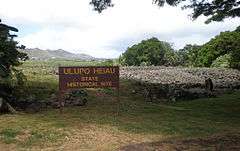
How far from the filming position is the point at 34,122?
14.5m

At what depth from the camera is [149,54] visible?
47.7m

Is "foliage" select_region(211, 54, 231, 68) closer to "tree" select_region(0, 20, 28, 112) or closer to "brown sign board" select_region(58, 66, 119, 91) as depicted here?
"brown sign board" select_region(58, 66, 119, 91)

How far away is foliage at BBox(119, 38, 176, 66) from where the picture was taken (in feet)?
156

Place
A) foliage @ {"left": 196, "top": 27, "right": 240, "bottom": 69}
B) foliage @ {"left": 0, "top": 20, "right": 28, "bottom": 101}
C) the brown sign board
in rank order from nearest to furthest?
the brown sign board < foliage @ {"left": 0, "top": 20, "right": 28, "bottom": 101} < foliage @ {"left": 196, "top": 27, "right": 240, "bottom": 69}

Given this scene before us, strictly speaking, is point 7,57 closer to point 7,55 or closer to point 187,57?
point 7,55

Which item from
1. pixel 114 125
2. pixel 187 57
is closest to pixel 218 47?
pixel 187 57

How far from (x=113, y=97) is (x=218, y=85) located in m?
8.24

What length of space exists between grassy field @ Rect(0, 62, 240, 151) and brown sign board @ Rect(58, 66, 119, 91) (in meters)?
0.87

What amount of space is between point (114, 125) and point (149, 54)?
33.3m

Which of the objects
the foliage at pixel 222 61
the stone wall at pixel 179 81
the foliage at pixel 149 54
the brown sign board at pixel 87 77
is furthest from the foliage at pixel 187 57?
the brown sign board at pixel 87 77

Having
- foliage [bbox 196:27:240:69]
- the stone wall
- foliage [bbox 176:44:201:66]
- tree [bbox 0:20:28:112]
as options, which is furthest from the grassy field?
foliage [bbox 176:44:201:66]

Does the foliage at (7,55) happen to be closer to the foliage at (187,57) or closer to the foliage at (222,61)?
the foliage at (222,61)

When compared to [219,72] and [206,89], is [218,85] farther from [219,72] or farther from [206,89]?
[219,72]

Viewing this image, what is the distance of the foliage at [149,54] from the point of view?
156ft
